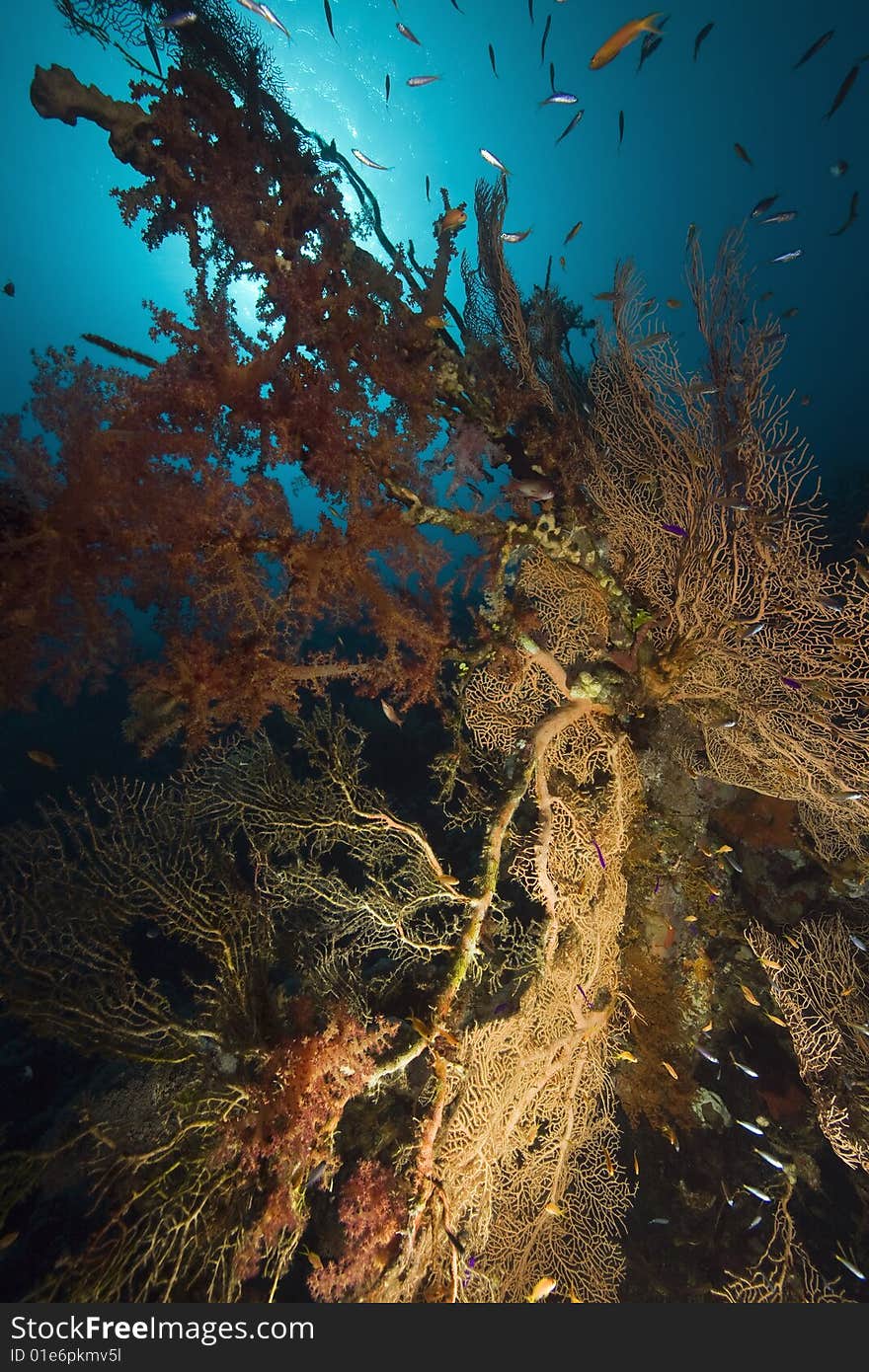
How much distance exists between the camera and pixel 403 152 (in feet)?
110

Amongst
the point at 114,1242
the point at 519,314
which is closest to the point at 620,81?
the point at 519,314

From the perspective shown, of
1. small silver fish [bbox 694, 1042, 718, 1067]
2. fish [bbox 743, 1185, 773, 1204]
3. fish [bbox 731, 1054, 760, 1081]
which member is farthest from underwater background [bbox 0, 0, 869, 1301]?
fish [bbox 743, 1185, 773, 1204]

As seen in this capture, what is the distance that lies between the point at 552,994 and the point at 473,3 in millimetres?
54502

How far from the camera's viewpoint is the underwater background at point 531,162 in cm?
2455

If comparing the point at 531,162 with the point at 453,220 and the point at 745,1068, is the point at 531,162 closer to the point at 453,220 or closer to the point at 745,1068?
the point at 453,220

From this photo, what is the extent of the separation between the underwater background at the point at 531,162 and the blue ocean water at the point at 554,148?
0.16 meters

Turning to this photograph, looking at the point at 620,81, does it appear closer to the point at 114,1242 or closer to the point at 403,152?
the point at 403,152

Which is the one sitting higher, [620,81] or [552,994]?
[620,81]

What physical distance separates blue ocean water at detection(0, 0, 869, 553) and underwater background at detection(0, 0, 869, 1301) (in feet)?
0.54

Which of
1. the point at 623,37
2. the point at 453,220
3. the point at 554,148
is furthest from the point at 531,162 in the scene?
the point at 453,220

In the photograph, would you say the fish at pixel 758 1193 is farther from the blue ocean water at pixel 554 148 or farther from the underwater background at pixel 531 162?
the blue ocean water at pixel 554 148

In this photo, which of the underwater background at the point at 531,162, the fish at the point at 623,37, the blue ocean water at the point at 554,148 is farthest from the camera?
the blue ocean water at the point at 554,148

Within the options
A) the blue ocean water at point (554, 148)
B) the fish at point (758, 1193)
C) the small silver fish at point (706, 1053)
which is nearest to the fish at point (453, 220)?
the small silver fish at point (706, 1053)

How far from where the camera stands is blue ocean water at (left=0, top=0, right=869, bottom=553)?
30344 mm
